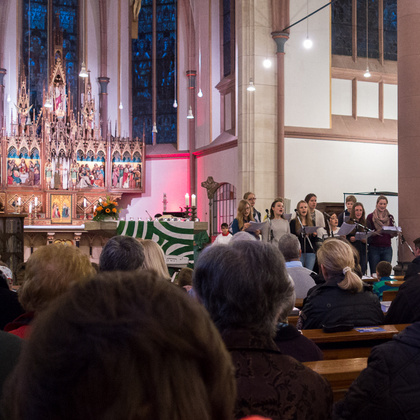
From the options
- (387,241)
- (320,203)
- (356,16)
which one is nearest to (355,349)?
(387,241)

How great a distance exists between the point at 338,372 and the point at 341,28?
1378 centimetres

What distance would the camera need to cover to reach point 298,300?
4863 mm

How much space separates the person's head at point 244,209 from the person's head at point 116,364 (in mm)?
7816

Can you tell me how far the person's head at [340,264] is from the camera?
357 centimetres

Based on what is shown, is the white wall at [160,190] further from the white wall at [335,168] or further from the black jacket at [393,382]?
the black jacket at [393,382]

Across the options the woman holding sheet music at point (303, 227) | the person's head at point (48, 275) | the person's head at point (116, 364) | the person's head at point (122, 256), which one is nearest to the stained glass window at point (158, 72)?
the woman holding sheet music at point (303, 227)

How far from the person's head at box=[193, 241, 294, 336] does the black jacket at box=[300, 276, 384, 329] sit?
5.67ft

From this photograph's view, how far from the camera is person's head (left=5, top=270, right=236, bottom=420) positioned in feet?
2.29

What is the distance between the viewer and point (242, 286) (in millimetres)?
1865

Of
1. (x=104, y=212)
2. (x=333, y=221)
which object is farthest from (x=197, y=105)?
(x=333, y=221)

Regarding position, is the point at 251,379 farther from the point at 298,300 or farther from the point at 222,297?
the point at 298,300

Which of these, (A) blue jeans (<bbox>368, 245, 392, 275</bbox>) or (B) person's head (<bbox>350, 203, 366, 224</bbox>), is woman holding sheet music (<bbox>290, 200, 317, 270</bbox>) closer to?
(B) person's head (<bbox>350, 203, 366, 224</bbox>)

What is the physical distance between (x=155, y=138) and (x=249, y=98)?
6686 millimetres

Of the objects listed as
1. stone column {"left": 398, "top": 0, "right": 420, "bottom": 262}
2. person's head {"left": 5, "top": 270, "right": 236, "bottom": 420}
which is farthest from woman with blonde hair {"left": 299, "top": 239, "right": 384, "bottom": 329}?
stone column {"left": 398, "top": 0, "right": 420, "bottom": 262}
